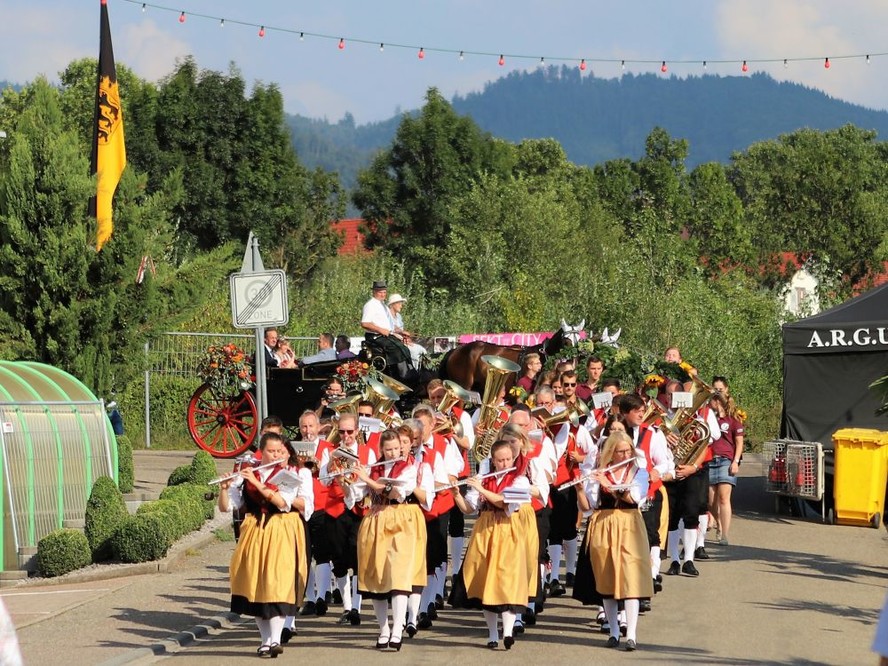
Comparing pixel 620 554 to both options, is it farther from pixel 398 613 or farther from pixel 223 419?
pixel 223 419

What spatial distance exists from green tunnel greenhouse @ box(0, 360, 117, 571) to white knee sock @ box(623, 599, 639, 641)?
732cm

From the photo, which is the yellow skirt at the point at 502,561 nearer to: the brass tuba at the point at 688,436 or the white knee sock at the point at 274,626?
the white knee sock at the point at 274,626

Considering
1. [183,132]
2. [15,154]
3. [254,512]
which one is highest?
[183,132]

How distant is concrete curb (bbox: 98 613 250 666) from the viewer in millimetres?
10461

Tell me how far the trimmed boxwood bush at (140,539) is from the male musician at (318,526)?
Answer: 2.99 m

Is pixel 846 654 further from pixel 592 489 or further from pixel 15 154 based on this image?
pixel 15 154

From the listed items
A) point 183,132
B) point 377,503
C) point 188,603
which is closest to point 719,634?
point 377,503

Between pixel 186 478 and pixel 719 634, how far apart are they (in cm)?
930

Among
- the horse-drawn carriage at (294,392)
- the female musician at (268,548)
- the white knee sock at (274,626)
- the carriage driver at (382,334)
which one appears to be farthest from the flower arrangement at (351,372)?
the white knee sock at (274,626)

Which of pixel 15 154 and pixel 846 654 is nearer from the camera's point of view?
pixel 846 654

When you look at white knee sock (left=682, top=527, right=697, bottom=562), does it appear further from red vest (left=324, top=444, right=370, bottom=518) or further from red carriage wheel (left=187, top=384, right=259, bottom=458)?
red carriage wheel (left=187, top=384, right=259, bottom=458)

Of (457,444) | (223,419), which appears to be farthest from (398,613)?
(223,419)

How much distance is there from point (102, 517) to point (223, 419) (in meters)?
7.07

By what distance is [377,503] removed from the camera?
1103 cm
